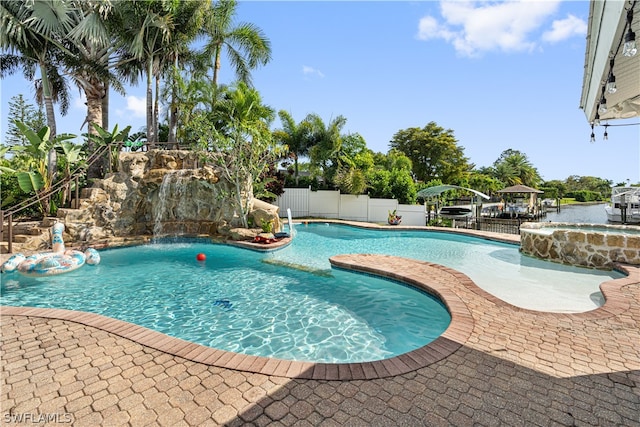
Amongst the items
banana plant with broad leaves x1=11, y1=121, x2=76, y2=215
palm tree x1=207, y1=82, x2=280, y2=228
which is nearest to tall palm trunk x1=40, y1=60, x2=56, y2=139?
banana plant with broad leaves x1=11, y1=121, x2=76, y2=215

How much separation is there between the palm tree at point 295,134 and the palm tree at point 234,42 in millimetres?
4605

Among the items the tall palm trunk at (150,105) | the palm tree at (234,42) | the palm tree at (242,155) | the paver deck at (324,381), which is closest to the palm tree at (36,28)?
the tall palm trunk at (150,105)

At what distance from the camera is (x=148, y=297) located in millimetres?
5969

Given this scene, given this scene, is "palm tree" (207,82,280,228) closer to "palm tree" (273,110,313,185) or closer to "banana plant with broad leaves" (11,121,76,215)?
"banana plant with broad leaves" (11,121,76,215)

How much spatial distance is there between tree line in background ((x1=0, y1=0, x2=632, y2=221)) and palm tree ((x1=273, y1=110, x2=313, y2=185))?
8cm

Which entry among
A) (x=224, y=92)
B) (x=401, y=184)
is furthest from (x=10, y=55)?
(x=401, y=184)

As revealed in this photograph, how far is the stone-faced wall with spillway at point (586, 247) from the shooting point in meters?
7.47

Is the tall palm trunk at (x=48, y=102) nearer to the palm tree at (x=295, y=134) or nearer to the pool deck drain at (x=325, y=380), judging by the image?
the palm tree at (x=295, y=134)

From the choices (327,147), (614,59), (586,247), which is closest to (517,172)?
(327,147)

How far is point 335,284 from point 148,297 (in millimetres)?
3930

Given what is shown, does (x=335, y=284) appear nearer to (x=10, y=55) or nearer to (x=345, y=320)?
(x=345, y=320)

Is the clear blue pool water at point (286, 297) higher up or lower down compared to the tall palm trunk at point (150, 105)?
lower down

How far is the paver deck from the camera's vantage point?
2363 millimetres

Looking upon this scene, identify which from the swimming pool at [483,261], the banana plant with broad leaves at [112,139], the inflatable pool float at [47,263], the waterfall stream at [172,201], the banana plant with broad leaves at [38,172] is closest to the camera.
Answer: the swimming pool at [483,261]
